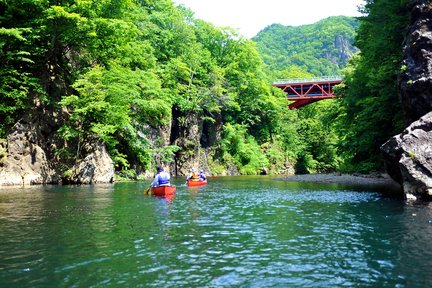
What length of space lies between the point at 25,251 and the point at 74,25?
23.0 m

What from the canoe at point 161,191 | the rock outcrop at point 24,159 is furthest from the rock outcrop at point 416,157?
the rock outcrop at point 24,159

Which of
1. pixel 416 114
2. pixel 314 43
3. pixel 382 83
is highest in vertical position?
pixel 314 43

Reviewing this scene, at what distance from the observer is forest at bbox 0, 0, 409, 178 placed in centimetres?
2584

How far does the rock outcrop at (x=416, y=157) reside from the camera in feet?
52.4

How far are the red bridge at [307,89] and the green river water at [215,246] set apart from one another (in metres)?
53.8

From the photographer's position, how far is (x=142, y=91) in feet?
111

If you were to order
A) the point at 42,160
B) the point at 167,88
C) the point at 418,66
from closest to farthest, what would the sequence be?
the point at 418,66 < the point at 42,160 < the point at 167,88

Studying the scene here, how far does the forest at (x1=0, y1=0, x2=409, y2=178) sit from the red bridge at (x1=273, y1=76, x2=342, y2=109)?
5.89 metres

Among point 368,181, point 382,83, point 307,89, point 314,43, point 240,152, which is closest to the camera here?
point 382,83

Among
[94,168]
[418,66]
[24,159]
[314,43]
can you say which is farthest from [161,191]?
Result: [314,43]

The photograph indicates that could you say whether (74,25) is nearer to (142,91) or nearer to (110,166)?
(142,91)

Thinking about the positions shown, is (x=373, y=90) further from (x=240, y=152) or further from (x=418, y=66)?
(x=240, y=152)

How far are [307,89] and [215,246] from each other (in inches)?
2576

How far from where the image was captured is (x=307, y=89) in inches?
2798
